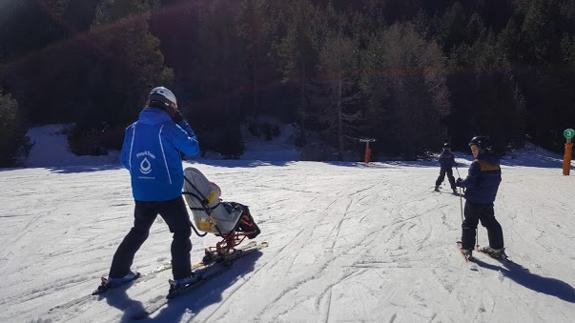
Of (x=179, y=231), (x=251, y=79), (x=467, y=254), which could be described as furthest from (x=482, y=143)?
(x=251, y=79)

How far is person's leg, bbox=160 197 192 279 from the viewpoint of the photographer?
5.04 metres

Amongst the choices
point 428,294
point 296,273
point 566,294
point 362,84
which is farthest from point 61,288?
point 362,84

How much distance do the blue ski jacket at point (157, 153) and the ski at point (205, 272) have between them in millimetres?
1008

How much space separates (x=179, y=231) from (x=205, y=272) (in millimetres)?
891

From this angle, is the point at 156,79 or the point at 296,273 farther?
the point at 156,79

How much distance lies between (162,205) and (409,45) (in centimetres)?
3476

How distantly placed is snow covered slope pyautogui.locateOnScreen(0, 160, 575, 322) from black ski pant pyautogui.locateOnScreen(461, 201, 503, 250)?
0.29 m

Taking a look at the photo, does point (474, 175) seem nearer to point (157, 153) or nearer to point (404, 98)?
point (157, 153)

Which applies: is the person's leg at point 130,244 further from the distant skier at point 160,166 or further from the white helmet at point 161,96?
the white helmet at point 161,96

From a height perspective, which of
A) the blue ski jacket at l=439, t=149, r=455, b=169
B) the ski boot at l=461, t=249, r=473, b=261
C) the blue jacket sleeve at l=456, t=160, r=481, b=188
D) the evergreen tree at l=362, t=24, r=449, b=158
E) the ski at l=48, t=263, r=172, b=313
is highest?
the evergreen tree at l=362, t=24, r=449, b=158

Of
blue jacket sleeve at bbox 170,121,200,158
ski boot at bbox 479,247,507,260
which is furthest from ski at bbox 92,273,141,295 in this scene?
ski boot at bbox 479,247,507,260

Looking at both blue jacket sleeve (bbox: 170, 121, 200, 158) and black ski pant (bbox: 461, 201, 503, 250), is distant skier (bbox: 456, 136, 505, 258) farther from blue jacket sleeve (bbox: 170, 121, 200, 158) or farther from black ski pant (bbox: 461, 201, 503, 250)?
blue jacket sleeve (bbox: 170, 121, 200, 158)

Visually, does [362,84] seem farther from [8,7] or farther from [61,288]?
[61,288]

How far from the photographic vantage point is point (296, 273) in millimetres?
5777
